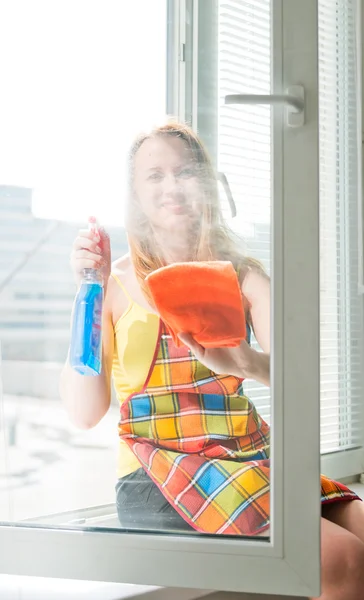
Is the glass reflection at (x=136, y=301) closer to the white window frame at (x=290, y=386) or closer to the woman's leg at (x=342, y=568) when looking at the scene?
the white window frame at (x=290, y=386)

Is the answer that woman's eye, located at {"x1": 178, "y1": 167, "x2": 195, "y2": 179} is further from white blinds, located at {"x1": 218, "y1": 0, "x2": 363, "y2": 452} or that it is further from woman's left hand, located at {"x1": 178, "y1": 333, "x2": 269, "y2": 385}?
white blinds, located at {"x1": 218, "y1": 0, "x2": 363, "y2": 452}

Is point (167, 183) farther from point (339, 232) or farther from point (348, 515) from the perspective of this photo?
point (339, 232)

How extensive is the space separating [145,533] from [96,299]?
0.43m

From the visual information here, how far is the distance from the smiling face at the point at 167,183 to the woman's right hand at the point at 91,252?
0.30 feet

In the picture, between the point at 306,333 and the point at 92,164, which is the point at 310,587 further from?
the point at 92,164

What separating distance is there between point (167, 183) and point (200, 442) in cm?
46

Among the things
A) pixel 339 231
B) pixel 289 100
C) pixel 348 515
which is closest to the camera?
pixel 289 100

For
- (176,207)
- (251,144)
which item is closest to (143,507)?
(176,207)

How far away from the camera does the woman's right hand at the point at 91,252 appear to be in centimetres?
117

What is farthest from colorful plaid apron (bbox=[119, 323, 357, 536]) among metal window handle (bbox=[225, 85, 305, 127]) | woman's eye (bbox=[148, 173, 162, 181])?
metal window handle (bbox=[225, 85, 305, 127])

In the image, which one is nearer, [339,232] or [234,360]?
[234,360]

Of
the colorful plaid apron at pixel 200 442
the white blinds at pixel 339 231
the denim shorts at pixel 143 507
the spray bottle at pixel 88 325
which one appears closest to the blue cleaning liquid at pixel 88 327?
the spray bottle at pixel 88 325

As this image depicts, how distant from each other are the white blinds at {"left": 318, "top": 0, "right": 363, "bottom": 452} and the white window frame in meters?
0.79

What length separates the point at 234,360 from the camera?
1.15 meters
